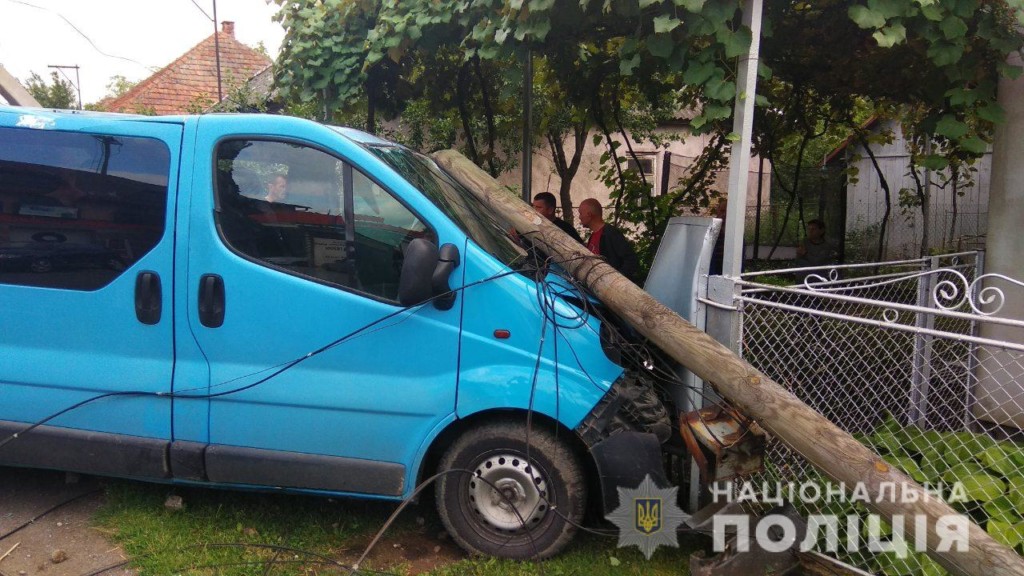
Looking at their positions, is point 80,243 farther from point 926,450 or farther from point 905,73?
point 905,73

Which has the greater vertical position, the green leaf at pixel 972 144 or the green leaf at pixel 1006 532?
Result: the green leaf at pixel 972 144

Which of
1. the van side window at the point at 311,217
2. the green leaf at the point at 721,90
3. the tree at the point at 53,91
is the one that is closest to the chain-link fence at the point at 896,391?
the green leaf at the point at 721,90

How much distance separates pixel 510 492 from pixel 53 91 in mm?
19913

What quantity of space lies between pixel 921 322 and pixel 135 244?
460 centimetres

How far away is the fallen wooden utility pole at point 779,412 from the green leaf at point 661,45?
3.78 ft

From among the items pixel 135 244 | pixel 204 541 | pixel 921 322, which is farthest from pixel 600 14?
pixel 204 541

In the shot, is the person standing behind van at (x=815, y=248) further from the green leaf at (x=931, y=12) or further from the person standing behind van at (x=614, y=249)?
the green leaf at (x=931, y=12)

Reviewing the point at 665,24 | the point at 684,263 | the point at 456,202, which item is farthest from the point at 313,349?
the point at 665,24

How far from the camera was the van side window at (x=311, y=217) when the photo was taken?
3514mm

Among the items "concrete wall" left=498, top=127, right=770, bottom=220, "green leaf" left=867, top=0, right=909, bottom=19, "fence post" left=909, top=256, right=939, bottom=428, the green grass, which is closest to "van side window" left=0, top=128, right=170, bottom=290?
the green grass

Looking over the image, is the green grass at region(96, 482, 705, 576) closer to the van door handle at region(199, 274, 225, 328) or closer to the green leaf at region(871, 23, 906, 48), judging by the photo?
the van door handle at region(199, 274, 225, 328)

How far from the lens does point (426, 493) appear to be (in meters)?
4.24

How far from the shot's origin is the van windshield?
12.0 ft

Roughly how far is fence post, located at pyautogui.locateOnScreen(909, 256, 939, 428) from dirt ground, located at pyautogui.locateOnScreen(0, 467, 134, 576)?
412cm
